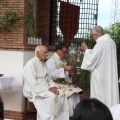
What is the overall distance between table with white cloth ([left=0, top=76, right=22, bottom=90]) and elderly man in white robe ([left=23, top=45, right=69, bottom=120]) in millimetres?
291

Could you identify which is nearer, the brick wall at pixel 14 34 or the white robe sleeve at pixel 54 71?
the white robe sleeve at pixel 54 71

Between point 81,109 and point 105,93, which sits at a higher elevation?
point 81,109

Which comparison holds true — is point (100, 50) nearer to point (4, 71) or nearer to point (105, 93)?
point (105, 93)

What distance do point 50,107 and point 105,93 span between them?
3.31 feet

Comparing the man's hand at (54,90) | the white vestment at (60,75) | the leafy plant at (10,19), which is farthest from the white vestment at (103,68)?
the leafy plant at (10,19)

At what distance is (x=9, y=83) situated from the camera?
6391mm

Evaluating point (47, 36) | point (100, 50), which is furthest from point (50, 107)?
point (47, 36)

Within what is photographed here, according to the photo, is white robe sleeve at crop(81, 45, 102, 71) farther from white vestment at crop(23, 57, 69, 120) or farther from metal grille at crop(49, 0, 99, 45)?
metal grille at crop(49, 0, 99, 45)

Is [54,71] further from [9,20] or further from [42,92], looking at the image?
[9,20]

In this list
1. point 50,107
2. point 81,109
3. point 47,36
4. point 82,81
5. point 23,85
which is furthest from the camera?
point 82,81

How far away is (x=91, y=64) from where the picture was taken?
6012mm

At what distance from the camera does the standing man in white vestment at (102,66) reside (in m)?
5.99

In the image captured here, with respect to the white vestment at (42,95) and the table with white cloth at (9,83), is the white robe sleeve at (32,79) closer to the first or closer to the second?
the white vestment at (42,95)

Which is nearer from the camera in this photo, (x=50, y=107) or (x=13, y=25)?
(x=50, y=107)
